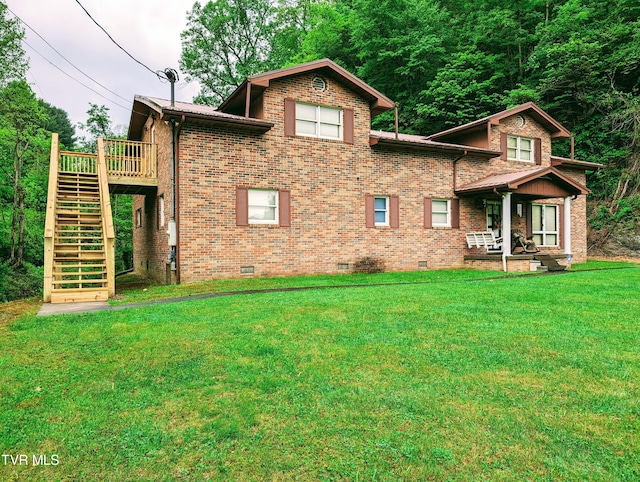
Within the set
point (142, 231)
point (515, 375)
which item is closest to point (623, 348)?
point (515, 375)

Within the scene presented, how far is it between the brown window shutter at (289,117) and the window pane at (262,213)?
2537mm

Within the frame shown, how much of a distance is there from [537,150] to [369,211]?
9.71 meters

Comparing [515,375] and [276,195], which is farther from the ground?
[276,195]

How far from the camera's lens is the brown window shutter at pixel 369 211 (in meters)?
14.0

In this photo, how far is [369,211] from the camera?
1402cm

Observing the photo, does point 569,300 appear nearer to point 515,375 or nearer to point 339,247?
point 515,375

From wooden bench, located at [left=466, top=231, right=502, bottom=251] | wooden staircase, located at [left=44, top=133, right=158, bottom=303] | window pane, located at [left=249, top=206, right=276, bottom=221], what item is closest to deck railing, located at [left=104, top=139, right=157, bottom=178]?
wooden staircase, located at [left=44, top=133, right=158, bottom=303]

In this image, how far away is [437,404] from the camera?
3.01m

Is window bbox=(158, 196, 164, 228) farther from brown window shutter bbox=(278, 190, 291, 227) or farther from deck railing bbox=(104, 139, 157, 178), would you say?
brown window shutter bbox=(278, 190, 291, 227)

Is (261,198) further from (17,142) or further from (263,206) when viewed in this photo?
(17,142)

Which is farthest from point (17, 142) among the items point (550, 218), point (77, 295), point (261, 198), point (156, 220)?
point (550, 218)

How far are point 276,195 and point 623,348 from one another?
395 inches

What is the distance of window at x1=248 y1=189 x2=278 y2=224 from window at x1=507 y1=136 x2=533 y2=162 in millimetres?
11188

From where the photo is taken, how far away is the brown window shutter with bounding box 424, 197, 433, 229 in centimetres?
1499
